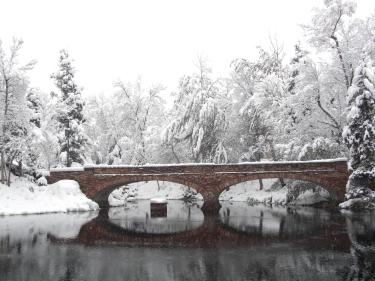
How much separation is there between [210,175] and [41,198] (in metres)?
11.7

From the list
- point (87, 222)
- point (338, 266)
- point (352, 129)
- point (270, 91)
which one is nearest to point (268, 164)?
point (352, 129)

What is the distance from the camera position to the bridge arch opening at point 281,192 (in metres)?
33.4

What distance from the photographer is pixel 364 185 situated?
90.2 ft

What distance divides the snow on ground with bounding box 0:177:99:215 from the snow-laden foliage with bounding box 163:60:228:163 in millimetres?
10757

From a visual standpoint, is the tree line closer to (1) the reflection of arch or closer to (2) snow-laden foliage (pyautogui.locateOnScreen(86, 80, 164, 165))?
(2) snow-laden foliage (pyautogui.locateOnScreen(86, 80, 164, 165))

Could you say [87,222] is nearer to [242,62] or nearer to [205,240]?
[205,240]

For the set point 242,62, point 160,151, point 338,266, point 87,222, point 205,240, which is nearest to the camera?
point 338,266

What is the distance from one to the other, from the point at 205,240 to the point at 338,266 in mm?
6534

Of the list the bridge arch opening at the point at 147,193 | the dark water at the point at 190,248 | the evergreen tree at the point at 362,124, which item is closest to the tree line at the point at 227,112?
the evergreen tree at the point at 362,124

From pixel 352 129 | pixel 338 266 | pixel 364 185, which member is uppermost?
pixel 352 129

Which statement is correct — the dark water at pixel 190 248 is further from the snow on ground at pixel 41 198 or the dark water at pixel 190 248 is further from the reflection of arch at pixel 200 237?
the snow on ground at pixel 41 198

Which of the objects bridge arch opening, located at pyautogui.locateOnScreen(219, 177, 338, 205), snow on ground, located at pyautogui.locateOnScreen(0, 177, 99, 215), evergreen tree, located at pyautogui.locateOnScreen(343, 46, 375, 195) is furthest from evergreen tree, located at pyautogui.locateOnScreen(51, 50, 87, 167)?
evergreen tree, located at pyautogui.locateOnScreen(343, 46, 375, 195)

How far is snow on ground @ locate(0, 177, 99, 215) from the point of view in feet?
92.3

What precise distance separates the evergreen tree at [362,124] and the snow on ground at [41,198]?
59.6 feet
